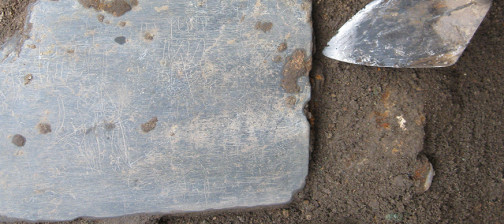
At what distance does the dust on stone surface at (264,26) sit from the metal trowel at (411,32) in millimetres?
323

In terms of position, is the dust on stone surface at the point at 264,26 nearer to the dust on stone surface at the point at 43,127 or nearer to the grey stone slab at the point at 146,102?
the grey stone slab at the point at 146,102

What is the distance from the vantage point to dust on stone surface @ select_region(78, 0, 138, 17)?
1510 millimetres

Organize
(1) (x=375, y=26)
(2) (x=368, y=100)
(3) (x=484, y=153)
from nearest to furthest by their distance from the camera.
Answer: (1) (x=375, y=26) < (2) (x=368, y=100) < (3) (x=484, y=153)

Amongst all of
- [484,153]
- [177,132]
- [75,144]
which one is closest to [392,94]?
[484,153]

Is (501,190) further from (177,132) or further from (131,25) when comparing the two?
(131,25)

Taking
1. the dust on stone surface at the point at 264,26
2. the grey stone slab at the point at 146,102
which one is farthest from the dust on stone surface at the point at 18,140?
the dust on stone surface at the point at 264,26

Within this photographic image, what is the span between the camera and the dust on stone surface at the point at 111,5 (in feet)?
4.95

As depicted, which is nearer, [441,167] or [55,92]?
[55,92]

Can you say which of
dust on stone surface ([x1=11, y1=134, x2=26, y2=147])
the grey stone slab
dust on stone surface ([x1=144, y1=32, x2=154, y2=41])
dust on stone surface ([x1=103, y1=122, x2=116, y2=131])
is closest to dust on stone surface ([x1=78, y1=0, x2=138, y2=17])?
the grey stone slab

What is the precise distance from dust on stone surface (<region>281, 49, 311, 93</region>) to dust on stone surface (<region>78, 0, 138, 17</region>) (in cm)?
73

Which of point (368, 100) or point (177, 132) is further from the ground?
point (368, 100)

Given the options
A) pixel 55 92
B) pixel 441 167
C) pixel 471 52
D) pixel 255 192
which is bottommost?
pixel 255 192

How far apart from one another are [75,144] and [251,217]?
86 cm

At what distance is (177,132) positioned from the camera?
1.54 m
